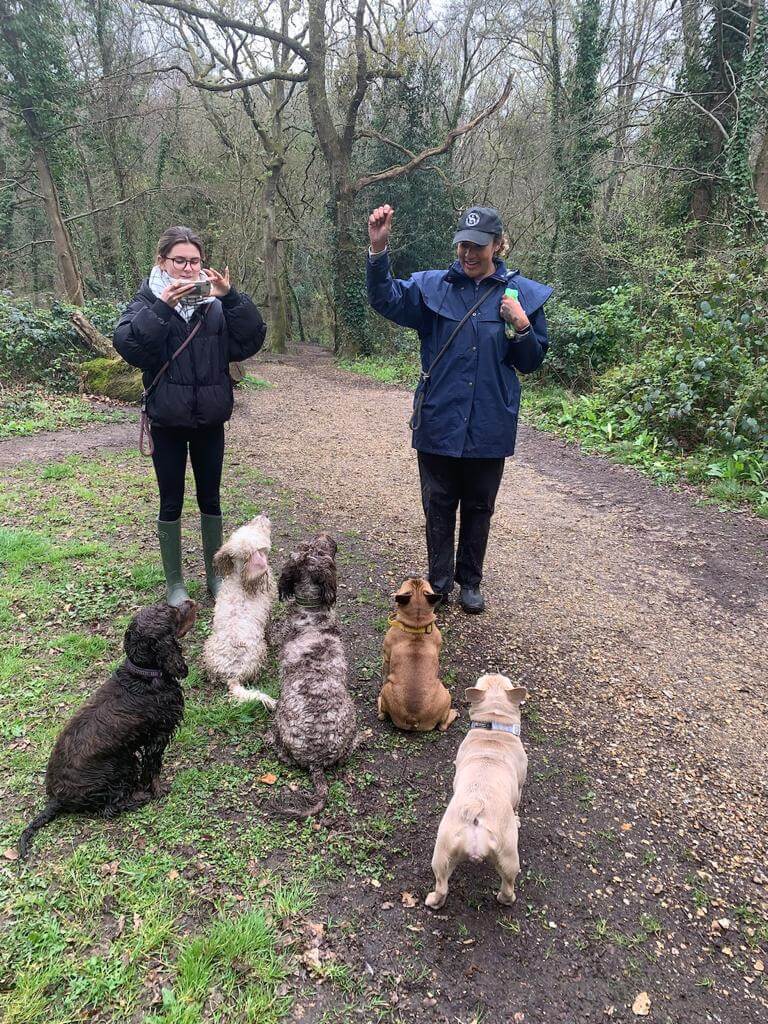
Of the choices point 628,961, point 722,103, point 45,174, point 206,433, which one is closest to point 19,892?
point 628,961

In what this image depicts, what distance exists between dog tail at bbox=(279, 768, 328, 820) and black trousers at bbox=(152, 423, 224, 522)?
230 cm

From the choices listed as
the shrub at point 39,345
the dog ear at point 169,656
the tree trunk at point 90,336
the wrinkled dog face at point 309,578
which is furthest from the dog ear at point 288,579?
the tree trunk at point 90,336

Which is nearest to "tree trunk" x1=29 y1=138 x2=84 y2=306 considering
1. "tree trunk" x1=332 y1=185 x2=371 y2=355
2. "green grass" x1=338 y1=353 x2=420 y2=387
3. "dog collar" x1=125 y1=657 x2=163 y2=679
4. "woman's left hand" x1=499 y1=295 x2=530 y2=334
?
"green grass" x1=338 y1=353 x2=420 y2=387

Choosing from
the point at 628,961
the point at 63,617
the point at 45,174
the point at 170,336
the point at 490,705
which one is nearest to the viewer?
the point at 628,961

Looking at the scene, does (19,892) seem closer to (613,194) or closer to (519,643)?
(519,643)

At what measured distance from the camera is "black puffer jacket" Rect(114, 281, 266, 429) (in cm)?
A: 372

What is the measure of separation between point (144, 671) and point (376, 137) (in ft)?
67.1

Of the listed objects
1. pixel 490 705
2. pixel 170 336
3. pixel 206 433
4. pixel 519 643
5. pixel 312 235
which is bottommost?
pixel 519 643

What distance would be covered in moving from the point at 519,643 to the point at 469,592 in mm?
579

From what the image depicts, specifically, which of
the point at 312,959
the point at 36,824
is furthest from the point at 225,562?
the point at 312,959

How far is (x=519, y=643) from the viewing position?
14.7 feet

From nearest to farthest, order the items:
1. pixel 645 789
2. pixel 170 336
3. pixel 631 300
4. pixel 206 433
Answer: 1. pixel 645 789
2. pixel 170 336
3. pixel 206 433
4. pixel 631 300

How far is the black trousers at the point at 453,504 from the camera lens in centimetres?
431

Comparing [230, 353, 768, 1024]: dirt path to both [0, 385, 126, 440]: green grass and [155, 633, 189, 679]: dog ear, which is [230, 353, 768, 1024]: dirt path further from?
[0, 385, 126, 440]: green grass
